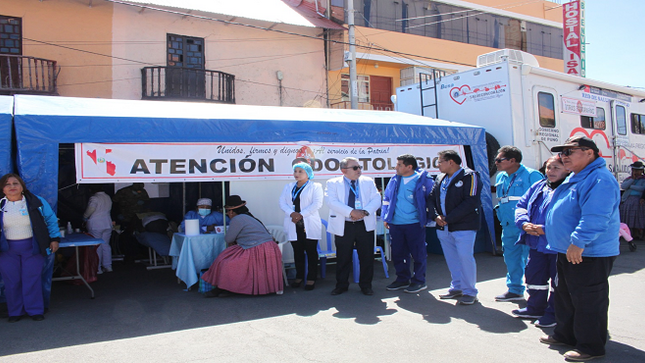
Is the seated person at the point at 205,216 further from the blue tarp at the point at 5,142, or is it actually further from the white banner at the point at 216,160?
the blue tarp at the point at 5,142

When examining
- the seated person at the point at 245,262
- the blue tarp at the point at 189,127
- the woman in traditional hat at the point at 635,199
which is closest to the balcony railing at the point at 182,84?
the blue tarp at the point at 189,127

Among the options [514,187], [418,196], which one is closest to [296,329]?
[418,196]

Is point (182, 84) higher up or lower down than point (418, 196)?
higher up

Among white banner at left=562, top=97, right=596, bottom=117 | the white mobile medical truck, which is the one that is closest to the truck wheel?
the white mobile medical truck

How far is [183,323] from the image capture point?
16.3ft

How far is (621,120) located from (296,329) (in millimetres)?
9916

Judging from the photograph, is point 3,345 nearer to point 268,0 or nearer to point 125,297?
point 125,297

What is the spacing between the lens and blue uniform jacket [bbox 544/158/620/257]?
3543 millimetres

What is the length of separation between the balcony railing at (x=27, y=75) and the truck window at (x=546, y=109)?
11883mm

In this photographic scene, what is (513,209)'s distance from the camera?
217 inches

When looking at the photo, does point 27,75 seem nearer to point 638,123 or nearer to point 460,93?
point 460,93

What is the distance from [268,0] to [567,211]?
15791 millimetres

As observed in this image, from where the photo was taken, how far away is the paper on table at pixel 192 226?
21.4ft

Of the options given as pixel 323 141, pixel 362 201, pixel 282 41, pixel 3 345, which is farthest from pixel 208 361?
pixel 282 41
